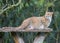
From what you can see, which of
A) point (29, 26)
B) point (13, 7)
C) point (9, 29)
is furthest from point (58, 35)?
point (9, 29)

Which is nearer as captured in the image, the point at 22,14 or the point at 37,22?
the point at 37,22

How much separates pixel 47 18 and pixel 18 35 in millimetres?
978

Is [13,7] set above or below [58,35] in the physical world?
above

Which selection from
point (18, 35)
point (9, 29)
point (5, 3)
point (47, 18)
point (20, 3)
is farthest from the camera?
point (5, 3)

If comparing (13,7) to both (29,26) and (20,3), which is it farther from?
(29,26)

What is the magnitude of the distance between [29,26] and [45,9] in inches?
72.0

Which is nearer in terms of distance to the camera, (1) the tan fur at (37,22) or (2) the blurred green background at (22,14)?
(1) the tan fur at (37,22)

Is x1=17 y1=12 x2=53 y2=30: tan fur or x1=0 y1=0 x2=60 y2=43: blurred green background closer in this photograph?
x1=17 y1=12 x2=53 y2=30: tan fur

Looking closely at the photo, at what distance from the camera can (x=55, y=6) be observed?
7742mm

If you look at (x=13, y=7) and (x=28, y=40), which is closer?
(x=13, y=7)

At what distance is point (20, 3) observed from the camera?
695 centimetres

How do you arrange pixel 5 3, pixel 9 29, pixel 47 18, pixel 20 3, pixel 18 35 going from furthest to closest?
pixel 5 3 → pixel 20 3 → pixel 47 18 → pixel 18 35 → pixel 9 29

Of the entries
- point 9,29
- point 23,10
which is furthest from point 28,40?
point 9,29

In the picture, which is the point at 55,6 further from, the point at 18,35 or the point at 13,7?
the point at 18,35
